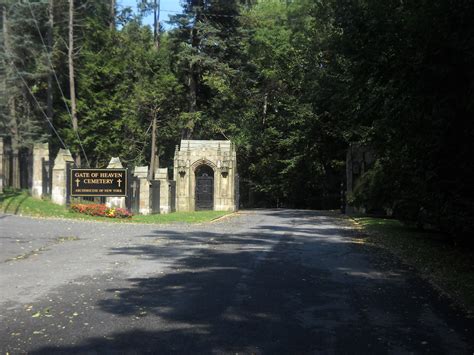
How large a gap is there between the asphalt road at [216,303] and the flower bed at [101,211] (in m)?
10.2

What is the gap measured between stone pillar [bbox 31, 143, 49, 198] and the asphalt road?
15297mm

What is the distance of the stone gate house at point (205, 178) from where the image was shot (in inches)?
1526

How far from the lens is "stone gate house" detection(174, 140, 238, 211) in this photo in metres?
38.8

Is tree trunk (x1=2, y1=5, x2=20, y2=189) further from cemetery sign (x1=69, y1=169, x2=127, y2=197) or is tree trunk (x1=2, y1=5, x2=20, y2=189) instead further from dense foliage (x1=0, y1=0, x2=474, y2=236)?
cemetery sign (x1=69, y1=169, x2=127, y2=197)

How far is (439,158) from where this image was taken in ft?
37.7

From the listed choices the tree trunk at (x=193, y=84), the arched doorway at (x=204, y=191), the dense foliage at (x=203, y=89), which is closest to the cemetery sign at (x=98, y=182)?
the dense foliage at (x=203, y=89)

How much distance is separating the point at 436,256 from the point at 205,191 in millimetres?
27207

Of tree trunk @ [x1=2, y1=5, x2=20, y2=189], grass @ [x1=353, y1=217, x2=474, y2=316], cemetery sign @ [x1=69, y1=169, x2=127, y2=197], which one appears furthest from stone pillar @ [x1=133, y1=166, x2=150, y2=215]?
tree trunk @ [x1=2, y1=5, x2=20, y2=189]

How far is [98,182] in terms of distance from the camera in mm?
25828

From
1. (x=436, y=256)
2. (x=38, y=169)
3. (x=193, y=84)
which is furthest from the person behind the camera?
(x=193, y=84)

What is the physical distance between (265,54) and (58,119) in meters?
20.2

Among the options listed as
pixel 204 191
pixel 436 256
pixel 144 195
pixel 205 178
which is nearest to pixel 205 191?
pixel 204 191

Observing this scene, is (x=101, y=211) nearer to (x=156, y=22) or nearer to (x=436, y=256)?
(x=436, y=256)

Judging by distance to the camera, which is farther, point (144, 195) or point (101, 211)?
point (144, 195)
